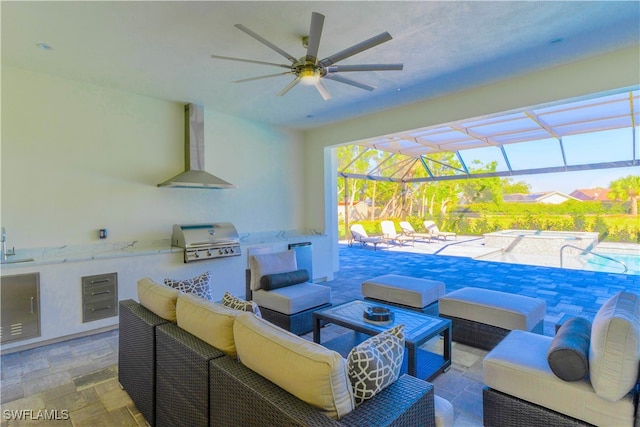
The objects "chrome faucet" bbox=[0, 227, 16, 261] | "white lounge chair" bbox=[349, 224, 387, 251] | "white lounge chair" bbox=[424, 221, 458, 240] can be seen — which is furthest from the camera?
"white lounge chair" bbox=[424, 221, 458, 240]

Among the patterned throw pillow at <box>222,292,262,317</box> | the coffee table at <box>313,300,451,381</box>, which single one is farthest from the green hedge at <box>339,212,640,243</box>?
the patterned throw pillow at <box>222,292,262,317</box>

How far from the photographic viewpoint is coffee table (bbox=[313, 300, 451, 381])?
2341 mm

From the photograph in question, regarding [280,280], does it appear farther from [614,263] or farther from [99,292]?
[614,263]

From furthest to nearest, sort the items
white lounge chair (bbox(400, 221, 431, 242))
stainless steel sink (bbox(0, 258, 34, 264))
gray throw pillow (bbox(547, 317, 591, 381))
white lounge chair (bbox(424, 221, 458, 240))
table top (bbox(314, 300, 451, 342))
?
white lounge chair (bbox(400, 221, 431, 242)) < white lounge chair (bbox(424, 221, 458, 240)) < stainless steel sink (bbox(0, 258, 34, 264)) < table top (bbox(314, 300, 451, 342)) < gray throw pillow (bbox(547, 317, 591, 381))

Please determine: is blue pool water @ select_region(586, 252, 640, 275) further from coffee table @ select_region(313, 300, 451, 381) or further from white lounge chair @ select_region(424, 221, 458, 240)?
coffee table @ select_region(313, 300, 451, 381)

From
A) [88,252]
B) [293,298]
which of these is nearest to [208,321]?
[293,298]

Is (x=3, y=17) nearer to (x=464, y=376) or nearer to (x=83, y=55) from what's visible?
(x=83, y=55)

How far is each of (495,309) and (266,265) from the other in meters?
2.45

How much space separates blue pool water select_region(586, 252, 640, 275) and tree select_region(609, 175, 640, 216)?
944 mm

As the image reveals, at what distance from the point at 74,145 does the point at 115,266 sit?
1.61 metres

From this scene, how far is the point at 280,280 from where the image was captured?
368cm

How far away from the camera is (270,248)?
5184 millimetres

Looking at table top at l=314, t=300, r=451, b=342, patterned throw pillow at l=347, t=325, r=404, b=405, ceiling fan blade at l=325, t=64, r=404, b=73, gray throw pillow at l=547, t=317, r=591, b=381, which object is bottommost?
table top at l=314, t=300, r=451, b=342

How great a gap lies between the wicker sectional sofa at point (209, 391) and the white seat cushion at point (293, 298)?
1444 mm
